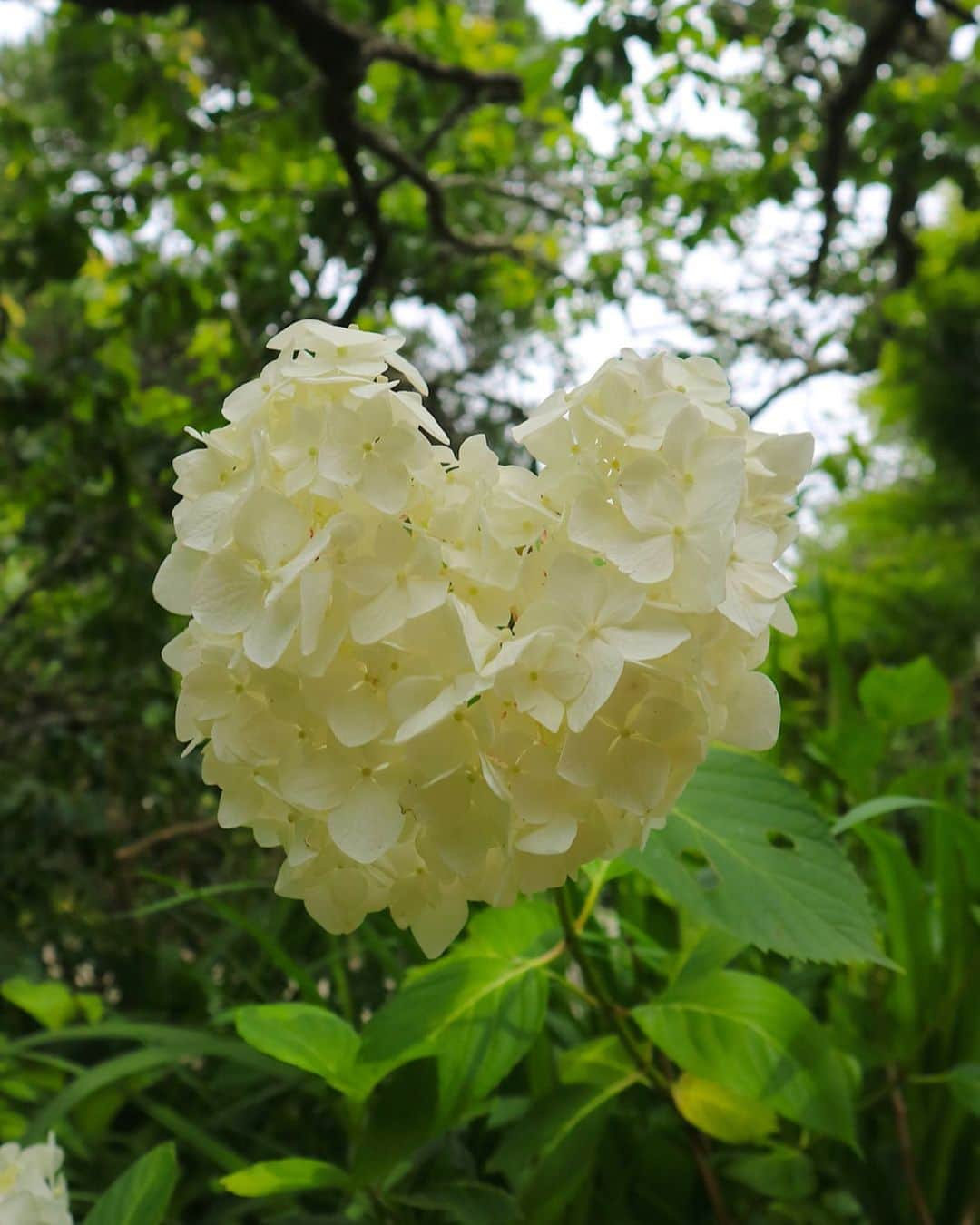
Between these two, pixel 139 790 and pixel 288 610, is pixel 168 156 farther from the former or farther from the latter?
pixel 288 610

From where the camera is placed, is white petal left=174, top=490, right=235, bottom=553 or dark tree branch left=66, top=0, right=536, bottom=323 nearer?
white petal left=174, top=490, right=235, bottom=553

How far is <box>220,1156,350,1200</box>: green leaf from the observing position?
63cm

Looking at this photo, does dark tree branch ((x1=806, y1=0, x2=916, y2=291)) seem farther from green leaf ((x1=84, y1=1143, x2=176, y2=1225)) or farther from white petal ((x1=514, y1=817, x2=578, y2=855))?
green leaf ((x1=84, y1=1143, x2=176, y2=1225))

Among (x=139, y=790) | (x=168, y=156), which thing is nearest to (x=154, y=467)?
(x=139, y=790)

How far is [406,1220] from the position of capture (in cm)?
71

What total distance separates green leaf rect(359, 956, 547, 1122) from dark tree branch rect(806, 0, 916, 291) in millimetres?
2271

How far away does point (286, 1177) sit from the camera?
65 centimetres

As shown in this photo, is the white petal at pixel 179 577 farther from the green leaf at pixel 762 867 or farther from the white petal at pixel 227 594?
the green leaf at pixel 762 867

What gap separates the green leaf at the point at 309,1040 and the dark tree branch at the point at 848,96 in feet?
7.68

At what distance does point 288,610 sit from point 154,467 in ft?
4.79

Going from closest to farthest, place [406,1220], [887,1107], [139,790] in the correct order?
1. [406,1220]
2. [887,1107]
3. [139,790]

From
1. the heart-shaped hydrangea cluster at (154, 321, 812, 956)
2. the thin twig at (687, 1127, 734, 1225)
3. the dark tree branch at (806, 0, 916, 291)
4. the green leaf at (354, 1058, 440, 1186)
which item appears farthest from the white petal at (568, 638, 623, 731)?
the dark tree branch at (806, 0, 916, 291)

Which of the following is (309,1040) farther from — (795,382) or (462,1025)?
(795,382)

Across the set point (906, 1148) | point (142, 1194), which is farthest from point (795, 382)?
point (142, 1194)
